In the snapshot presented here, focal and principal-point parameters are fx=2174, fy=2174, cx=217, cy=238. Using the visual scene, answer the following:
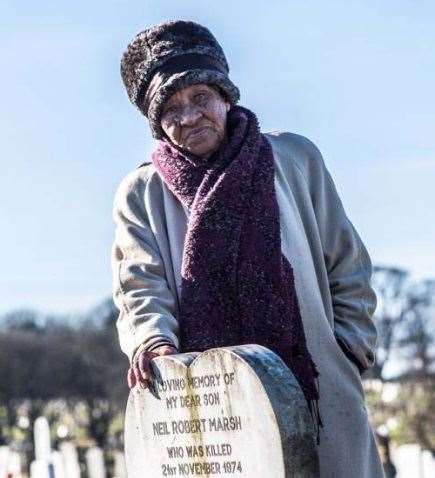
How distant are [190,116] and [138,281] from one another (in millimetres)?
590

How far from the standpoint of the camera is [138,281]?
24.3ft

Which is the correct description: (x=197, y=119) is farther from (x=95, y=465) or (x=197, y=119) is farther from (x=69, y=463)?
(x=95, y=465)

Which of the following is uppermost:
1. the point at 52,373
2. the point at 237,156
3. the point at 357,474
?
the point at 52,373

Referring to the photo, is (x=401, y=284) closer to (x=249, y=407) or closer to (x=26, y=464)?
(x=26, y=464)

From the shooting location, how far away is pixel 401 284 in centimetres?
4541

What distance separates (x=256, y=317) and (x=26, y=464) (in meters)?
39.7

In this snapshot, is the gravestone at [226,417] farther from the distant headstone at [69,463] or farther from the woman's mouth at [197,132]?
the distant headstone at [69,463]

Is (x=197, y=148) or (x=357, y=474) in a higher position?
(x=197, y=148)

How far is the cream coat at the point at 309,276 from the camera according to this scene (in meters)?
7.28

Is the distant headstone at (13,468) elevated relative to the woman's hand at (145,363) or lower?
elevated

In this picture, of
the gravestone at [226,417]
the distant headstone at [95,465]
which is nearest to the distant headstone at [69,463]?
the distant headstone at [95,465]

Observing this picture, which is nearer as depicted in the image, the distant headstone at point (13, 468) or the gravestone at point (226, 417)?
the gravestone at point (226, 417)

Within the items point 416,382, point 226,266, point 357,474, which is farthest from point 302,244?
point 416,382

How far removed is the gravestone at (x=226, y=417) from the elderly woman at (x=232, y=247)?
154 millimetres
